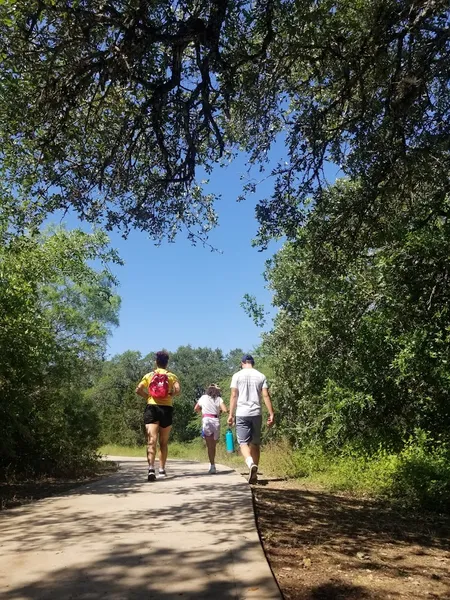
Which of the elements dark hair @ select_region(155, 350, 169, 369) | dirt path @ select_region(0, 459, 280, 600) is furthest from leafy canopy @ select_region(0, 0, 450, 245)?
dirt path @ select_region(0, 459, 280, 600)

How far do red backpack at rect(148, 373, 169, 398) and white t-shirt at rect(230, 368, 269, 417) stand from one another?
2.98ft

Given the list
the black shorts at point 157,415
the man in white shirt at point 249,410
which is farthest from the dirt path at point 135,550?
the black shorts at point 157,415

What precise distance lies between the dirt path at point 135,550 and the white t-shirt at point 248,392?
1.66m

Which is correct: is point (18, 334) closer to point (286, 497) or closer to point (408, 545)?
point (286, 497)

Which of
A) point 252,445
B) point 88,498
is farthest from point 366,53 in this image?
point 88,498

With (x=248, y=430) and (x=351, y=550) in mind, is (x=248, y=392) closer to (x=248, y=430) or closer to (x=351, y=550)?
(x=248, y=430)

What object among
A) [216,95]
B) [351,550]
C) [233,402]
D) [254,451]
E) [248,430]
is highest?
[216,95]

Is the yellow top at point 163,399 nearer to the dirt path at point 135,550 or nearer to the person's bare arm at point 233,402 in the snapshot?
the person's bare arm at point 233,402

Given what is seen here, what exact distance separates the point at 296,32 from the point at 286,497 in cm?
559

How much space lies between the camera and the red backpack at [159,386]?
7.10 m

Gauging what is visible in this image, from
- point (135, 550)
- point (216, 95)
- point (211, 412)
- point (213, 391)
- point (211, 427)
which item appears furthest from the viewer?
point (213, 391)

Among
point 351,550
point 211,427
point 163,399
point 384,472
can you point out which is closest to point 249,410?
point 163,399

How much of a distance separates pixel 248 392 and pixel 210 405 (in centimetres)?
242

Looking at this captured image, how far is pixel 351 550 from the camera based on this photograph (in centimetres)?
361
